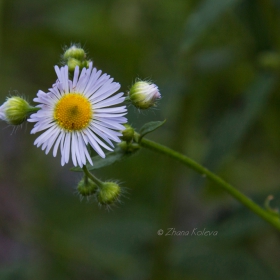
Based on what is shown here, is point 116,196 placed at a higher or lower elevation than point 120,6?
lower

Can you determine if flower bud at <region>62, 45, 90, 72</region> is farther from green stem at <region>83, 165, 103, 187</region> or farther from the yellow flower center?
green stem at <region>83, 165, 103, 187</region>

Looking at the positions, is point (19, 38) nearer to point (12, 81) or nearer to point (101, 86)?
point (12, 81)

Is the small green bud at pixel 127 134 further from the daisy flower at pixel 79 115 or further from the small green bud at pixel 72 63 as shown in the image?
the small green bud at pixel 72 63

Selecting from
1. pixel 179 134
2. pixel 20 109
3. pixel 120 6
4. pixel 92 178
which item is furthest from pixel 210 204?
pixel 20 109

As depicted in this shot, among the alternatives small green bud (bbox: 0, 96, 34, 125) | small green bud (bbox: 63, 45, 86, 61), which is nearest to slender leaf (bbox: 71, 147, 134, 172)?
small green bud (bbox: 0, 96, 34, 125)

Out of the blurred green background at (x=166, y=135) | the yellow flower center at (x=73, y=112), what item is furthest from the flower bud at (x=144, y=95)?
the blurred green background at (x=166, y=135)
